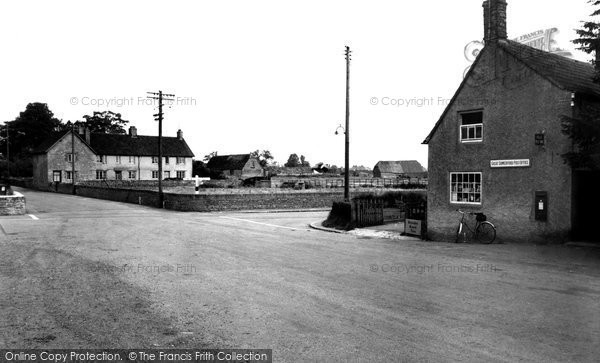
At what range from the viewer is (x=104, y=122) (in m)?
114

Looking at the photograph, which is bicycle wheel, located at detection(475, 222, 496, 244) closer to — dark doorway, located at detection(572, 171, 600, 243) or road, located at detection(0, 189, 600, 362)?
road, located at detection(0, 189, 600, 362)

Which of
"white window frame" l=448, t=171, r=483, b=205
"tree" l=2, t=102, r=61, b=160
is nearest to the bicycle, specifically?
"white window frame" l=448, t=171, r=483, b=205

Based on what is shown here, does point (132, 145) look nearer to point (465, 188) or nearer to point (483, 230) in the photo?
point (465, 188)

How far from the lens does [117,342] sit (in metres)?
5.90

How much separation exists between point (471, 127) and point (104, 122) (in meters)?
111

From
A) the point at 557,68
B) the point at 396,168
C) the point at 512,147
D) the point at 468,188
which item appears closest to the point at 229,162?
the point at 396,168

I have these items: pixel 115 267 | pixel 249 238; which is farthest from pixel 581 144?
pixel 115 267

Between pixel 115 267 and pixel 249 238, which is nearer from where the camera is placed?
pixel 115 267

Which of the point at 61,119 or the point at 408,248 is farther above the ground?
the point at 61,119

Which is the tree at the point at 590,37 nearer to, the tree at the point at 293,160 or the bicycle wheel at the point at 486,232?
the bicycle wheel at the point at 486,232

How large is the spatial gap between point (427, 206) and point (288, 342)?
1377 centimetres

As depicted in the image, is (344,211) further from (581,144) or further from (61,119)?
(61,119)

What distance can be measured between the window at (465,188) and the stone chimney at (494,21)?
4.86 meters

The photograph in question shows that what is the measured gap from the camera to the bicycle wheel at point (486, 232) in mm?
16031
